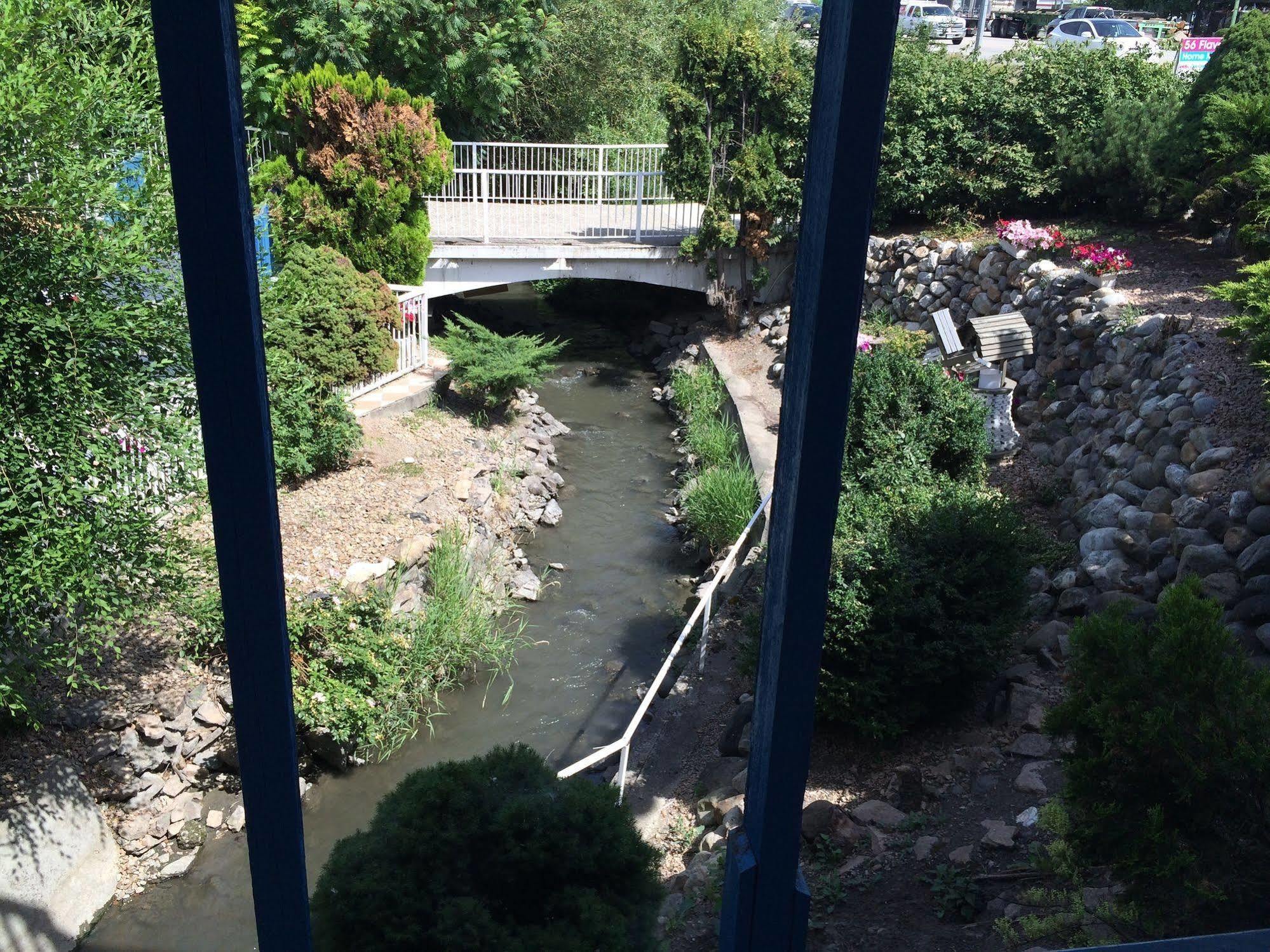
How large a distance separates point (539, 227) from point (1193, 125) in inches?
325

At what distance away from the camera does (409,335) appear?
11.3 meters

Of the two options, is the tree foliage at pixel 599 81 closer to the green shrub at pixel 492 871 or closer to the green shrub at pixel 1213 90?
the green shrub at pixel 1213 90

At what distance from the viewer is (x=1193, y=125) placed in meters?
9.53

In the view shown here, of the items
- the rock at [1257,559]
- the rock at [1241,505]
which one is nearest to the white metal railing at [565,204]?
the rock at [1241,505]

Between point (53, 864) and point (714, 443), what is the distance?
7.05 meters

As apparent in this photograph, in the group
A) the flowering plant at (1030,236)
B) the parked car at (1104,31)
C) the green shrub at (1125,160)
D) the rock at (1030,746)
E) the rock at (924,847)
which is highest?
the parked car at (1104,31)

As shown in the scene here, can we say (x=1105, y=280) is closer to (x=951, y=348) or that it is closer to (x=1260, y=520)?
(x=951, y=348)

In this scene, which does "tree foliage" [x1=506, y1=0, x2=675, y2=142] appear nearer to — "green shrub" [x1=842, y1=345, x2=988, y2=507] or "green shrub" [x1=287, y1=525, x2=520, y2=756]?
"green shrub" [x1=842, y1=345, x2=988, y2=507]

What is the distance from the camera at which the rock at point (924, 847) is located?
176 inches

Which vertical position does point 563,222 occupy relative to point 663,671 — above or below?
above

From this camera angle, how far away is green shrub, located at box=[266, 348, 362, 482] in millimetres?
7957

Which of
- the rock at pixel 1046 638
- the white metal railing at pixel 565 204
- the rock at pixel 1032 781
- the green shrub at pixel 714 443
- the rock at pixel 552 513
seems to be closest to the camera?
the rock at pixel 1032 781

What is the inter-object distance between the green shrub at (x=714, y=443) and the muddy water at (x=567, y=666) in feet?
1.67

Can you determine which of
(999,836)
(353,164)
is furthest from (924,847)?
(353,164)
